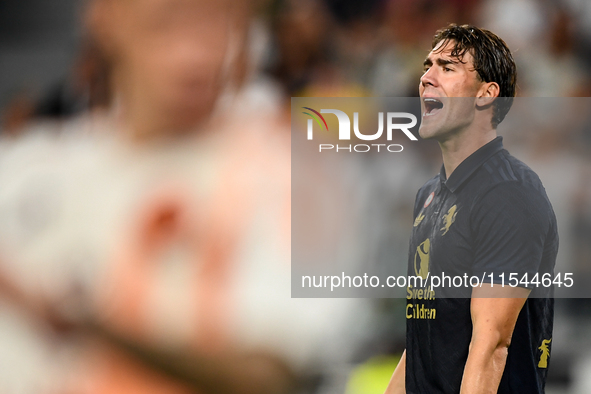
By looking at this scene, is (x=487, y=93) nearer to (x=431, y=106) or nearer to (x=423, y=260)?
(x=431, y=106)

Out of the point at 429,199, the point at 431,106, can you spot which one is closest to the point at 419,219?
the point at 429,199

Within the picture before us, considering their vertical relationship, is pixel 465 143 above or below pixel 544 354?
above

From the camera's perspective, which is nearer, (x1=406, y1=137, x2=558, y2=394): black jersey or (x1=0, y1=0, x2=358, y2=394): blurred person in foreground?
(x1=0, y1=0, x2=358, y2=394): blurred person in foreground

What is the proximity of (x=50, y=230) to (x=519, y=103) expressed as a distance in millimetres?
644

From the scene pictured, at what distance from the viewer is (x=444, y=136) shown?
63cm

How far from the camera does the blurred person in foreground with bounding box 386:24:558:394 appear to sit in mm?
568

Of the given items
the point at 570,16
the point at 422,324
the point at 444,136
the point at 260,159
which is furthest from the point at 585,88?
the point at 260,159

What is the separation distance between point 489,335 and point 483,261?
0.28ft

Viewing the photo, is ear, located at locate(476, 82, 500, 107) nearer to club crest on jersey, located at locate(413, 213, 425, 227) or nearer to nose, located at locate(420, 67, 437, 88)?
nose, located at locate(420, 67, 437, 88)

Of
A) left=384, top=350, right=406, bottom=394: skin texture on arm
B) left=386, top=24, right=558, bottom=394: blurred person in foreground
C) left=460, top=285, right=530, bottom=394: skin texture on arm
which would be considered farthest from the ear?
left=384, top=350, right=406, bottom=394: skin texture on arm

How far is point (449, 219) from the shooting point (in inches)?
23.9

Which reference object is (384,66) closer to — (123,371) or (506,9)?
(506,9)

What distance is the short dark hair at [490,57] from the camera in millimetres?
599

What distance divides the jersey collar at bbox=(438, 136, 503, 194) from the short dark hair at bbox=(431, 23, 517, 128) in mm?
29
